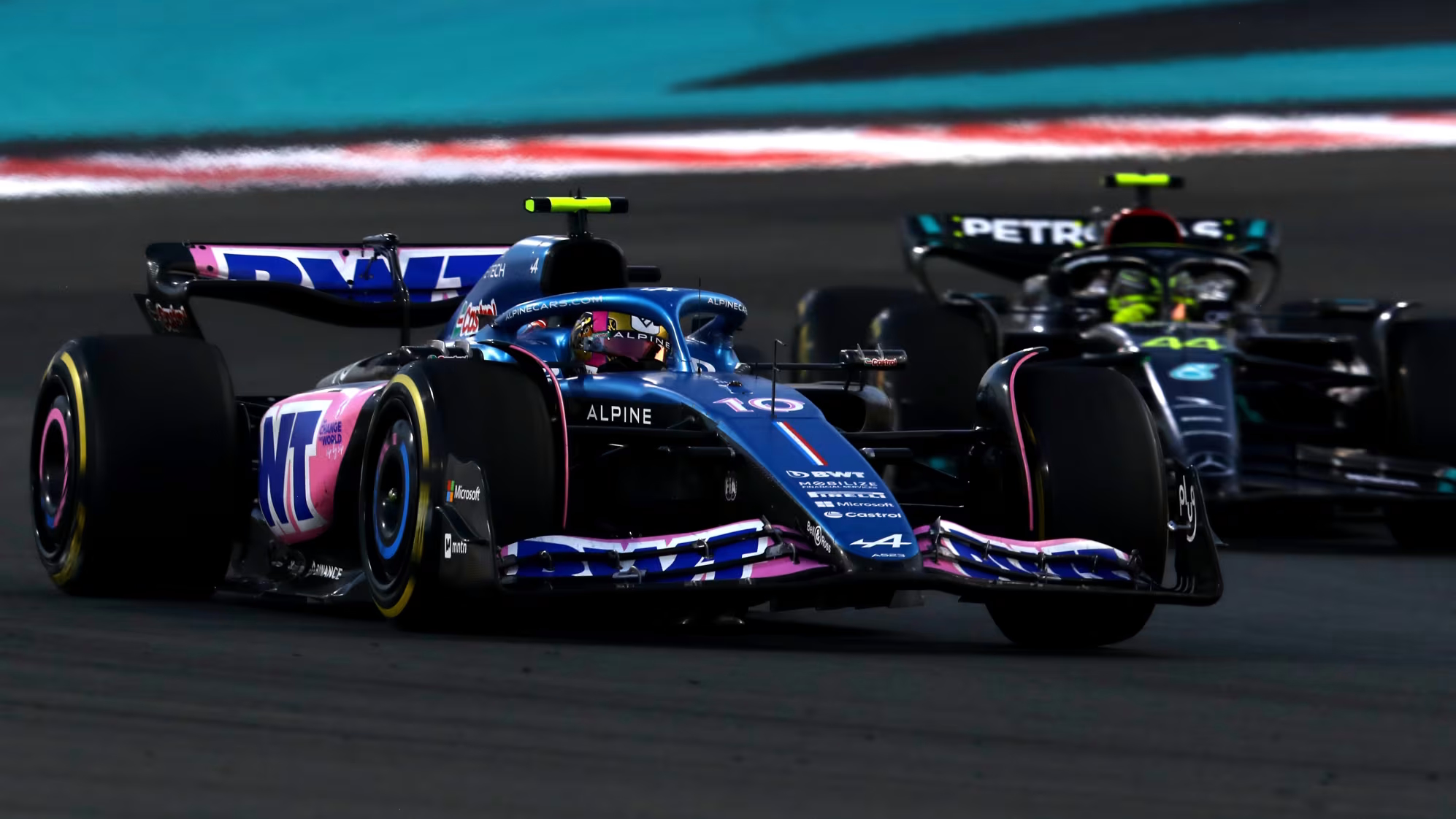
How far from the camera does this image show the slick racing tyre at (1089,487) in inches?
384

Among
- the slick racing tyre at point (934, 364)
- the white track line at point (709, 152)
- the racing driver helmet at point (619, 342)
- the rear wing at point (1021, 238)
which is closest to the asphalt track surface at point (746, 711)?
the racing driver helmet at point (619, 342)

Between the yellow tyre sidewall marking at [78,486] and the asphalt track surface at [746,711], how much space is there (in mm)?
146

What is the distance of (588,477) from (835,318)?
26.3 feet

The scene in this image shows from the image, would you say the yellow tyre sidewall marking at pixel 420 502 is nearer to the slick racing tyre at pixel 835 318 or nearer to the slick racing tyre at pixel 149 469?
the slick racing tyre at pixel 149 469

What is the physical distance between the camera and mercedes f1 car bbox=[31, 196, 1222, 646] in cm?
902

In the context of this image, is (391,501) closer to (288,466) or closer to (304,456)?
(304,456)

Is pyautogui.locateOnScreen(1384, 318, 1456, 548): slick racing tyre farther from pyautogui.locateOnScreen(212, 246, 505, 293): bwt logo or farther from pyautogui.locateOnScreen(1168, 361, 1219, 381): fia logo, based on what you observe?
pyautogui.locateOnScreen(212, 246, 505, 293): bwt logo

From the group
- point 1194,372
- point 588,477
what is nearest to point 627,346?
point 588,477

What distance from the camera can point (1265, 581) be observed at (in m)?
12.9

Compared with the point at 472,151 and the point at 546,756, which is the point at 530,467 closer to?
the point at 546,756

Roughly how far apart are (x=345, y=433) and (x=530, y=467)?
1504 mm

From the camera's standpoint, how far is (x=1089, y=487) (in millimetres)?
9797

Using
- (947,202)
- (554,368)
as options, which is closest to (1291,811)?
(554,368)

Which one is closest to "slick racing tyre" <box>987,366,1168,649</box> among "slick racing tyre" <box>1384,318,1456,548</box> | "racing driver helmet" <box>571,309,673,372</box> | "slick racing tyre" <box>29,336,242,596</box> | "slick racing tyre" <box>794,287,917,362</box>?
"racing driver helmet" <box>571,309,673,372</box>
